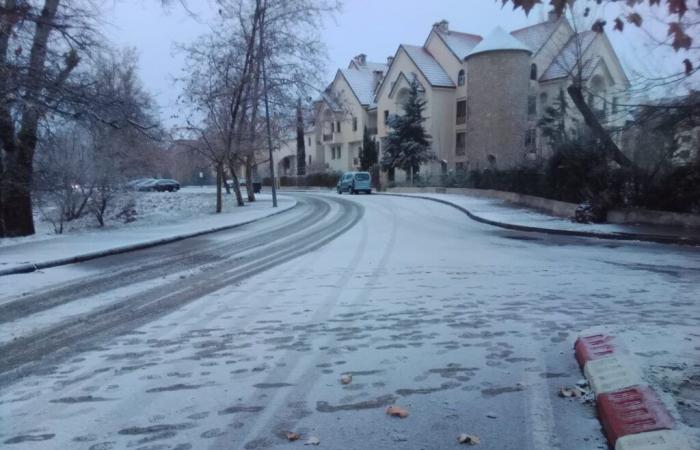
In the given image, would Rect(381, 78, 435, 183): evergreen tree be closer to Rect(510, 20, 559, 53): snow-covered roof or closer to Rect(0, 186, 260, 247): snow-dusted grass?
Rect(510, 20, 559, 53): snow-covered roof

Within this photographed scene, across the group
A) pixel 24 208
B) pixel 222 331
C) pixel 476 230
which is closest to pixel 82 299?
pixel 222 331

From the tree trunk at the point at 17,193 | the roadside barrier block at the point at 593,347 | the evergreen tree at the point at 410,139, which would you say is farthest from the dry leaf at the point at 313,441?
the evergreen tree at the point at 410,139

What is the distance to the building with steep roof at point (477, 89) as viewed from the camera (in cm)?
4175

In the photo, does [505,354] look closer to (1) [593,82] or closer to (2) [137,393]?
(2) [137,393]

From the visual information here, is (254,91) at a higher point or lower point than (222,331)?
higher

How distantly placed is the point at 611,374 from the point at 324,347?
8.05 feet

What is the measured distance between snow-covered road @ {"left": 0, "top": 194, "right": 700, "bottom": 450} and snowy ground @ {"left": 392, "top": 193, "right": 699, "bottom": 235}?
4159 millimetres

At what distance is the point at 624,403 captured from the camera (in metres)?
3.62

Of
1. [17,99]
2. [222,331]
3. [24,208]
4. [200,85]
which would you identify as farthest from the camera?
[200,85]

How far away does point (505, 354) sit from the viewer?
4.97 metres

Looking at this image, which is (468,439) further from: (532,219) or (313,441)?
(532,219)

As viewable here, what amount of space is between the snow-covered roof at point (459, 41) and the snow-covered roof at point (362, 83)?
11851 mm

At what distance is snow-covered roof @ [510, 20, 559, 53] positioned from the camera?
149 feet

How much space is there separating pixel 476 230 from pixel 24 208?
1501 cm
